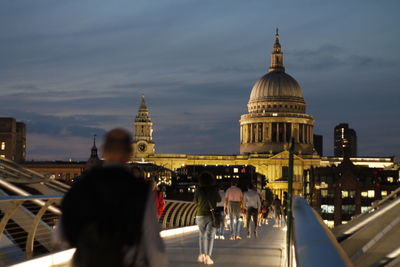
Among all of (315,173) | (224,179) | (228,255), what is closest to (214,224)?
(228,255)

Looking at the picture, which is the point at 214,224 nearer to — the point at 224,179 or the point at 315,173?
the point at 315,173

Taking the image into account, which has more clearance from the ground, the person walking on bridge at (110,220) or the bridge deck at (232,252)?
the person walking on bridge at (110,220)

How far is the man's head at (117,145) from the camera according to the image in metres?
5.97

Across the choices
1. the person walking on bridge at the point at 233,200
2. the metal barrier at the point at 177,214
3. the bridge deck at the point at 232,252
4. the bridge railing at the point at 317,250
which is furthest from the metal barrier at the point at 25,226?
the metal barrier at the point at 177,214

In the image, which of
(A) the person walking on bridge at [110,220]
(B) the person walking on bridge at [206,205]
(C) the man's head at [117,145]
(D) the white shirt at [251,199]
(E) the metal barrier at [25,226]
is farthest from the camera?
(D) the white shirt at [251,199]

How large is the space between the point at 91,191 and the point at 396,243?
802cm

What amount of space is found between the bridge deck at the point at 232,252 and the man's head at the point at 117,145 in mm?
8373

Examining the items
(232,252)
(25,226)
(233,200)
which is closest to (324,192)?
(233,200)

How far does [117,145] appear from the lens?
6.02m

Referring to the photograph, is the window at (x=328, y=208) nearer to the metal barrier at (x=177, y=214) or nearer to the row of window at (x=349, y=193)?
the row of window at (x=349, y=193)

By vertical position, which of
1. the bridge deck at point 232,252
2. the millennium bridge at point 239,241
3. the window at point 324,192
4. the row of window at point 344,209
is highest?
the window at point 324,192

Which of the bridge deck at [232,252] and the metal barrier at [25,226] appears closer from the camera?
the metal barrier at [25,226]

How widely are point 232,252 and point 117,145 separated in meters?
11.8

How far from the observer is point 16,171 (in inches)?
832
